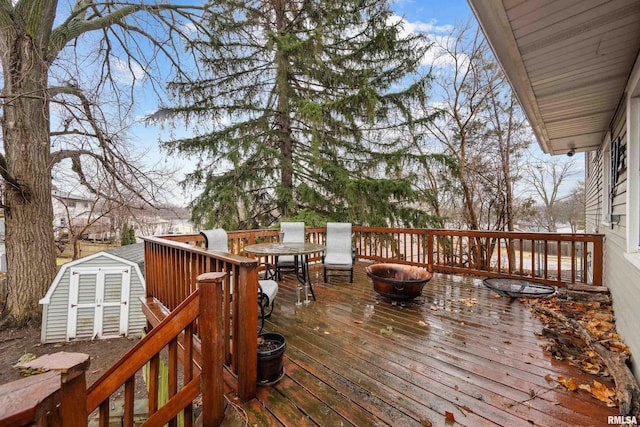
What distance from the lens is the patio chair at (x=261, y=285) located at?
124 inches

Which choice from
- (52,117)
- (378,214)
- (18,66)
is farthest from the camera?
(378,214)

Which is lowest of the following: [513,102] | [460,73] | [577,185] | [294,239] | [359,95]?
[294,239]

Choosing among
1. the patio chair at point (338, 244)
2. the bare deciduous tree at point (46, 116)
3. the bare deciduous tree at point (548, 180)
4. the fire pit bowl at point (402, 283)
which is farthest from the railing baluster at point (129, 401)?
the bare deciduous tree at point (548, 180)

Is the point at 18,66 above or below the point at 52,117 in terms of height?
above

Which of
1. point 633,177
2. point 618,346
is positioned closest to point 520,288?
point 618,346

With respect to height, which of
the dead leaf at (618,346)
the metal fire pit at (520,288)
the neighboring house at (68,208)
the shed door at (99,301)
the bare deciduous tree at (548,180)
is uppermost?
the bare deciduous tree at (548,180)

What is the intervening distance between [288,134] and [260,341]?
7212 millimetres

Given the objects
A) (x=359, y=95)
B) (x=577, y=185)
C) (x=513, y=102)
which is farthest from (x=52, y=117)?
(x=577, y=185)

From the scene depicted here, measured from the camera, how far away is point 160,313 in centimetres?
327

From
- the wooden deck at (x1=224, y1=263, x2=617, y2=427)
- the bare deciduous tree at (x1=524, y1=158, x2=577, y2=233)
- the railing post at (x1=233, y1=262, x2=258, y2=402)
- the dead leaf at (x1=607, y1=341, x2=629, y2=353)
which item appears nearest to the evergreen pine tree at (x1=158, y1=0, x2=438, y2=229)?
the wooden deck at (x1=224, y1=263, x2=617, y2=427)

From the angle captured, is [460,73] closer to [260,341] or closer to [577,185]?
[577,185]

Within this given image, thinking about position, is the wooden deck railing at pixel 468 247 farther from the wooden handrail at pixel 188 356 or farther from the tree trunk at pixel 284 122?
the wooden handrail at pixel 188 356

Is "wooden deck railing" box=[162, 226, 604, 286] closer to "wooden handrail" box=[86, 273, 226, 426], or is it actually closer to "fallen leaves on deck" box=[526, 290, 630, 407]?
"fallen leaves on deck" box=[526, 290, 630, 407]

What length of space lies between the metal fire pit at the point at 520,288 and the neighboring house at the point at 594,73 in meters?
0.71
